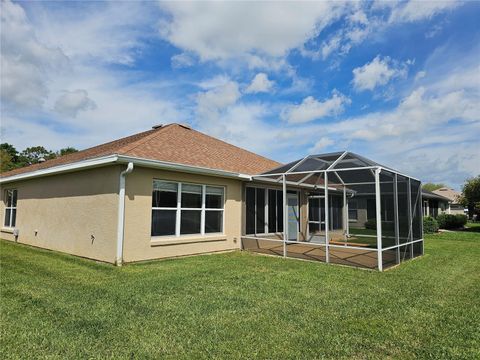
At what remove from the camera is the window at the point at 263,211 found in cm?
1274

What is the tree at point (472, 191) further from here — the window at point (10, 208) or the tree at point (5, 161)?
the tree at point (5, 161)

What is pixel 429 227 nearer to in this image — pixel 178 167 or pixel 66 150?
pixel 178 167

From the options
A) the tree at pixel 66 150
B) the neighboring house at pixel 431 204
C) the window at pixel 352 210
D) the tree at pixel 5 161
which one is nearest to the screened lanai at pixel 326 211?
the window at pixel 352 210

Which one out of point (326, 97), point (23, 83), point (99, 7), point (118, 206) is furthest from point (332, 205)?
point (23, 83)

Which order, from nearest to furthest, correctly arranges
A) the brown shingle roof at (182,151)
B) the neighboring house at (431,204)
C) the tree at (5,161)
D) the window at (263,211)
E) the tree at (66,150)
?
1. the brown shingle roof at (182,151)
2. the window at (263,211)
3. the neighboring house at (431,204)
4. the tree at (5,161)
5. the tree at (66,150)

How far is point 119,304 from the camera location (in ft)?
17.4

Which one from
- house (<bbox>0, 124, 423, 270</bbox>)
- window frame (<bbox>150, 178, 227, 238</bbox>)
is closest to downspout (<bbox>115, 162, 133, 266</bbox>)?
house (<bbox>0, 124, 423, 270</bbox>)

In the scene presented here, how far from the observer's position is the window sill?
31.2 ft

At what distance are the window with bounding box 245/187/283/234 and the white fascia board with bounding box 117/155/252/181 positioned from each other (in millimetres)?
1311

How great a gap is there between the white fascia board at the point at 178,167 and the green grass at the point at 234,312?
2861mm

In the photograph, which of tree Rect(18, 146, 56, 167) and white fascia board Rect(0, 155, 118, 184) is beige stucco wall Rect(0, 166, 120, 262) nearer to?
white fascia board Rect(0, 155, 118, 184)

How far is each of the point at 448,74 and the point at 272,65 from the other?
7491mm

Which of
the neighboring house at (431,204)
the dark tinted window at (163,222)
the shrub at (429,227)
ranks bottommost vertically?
the shrub at (429,227)

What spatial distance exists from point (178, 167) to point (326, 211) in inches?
183
